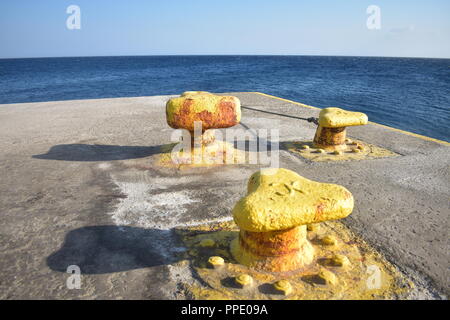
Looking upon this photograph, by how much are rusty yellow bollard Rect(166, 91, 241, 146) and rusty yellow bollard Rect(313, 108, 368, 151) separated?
159 centimetres

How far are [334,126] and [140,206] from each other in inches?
133

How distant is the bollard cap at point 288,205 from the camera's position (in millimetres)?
2250

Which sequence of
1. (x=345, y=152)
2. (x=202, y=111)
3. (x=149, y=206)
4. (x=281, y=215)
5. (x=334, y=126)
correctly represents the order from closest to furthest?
(x=281, y=215) → (x=149, y=206) → (x=202, y=111) → (x=334, y=126) → (x=345, y=152)

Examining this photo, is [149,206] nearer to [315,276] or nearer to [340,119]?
[315,276]

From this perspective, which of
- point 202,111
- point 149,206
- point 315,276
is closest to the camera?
point 315,276

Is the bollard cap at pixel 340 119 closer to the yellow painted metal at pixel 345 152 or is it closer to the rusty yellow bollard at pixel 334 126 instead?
the rusty yellow bollard at pixel 334 126

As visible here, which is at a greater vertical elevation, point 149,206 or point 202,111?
point 202,111

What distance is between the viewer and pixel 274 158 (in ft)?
17.3

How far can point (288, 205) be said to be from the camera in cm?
229

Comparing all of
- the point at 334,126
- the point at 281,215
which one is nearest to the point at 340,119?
the point at 334,126

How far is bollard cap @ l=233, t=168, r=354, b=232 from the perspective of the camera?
225cm

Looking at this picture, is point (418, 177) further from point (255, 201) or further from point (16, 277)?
point (16, 277)
